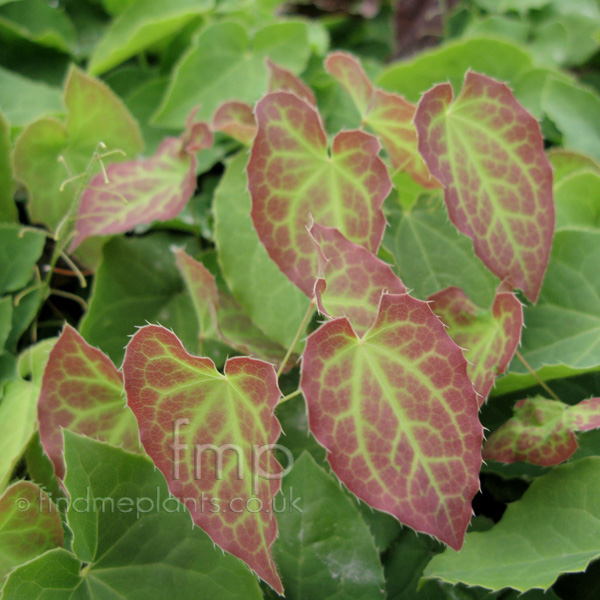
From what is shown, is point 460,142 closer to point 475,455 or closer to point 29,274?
point 475,455

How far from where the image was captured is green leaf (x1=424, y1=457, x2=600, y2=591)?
16.9 inches

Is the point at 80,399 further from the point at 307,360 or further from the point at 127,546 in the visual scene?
the point at 307,360

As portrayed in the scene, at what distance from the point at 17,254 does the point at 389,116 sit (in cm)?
42

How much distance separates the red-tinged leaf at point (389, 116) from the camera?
1.80 feet

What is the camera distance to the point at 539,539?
46 cm

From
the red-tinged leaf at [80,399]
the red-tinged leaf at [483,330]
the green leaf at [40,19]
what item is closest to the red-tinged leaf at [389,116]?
the red-tinged leaf at [483,330]

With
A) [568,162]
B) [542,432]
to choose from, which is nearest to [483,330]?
[542,432]

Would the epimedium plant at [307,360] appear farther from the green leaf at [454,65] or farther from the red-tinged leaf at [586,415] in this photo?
the green leaf at [454,65]

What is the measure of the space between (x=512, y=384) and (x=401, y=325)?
0.19m

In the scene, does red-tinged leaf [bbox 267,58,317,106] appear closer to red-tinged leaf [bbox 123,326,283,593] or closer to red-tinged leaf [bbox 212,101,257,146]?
red-tinged leaf [bbox 212,101,257,146]

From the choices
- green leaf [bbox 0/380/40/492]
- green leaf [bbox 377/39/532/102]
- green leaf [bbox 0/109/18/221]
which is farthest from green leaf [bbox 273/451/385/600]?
green leaf [bbox 377/39/532/102]

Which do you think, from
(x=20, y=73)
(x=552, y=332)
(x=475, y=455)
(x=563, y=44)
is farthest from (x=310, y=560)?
(x=563, y=44)

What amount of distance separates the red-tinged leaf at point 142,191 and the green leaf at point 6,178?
105mm

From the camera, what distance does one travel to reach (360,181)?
0.50 m
